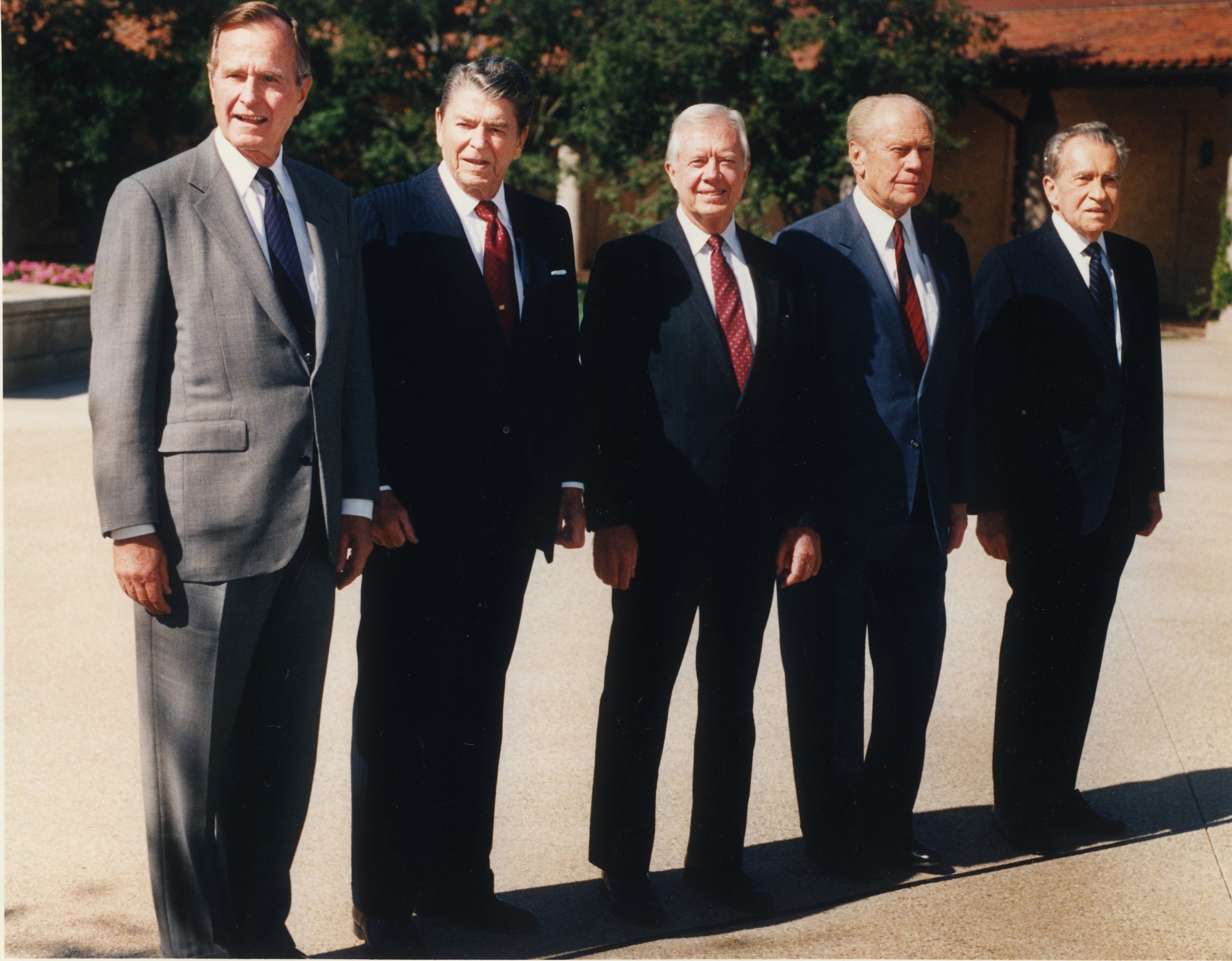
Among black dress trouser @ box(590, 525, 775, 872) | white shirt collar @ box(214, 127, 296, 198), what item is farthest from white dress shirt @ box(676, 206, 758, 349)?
white shirt collar @ box(214, 127, 296, 198)

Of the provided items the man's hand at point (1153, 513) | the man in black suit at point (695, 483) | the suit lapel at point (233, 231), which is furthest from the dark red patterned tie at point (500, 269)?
the man's hand at point (1153, 513)

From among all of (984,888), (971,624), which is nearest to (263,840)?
(984,888)

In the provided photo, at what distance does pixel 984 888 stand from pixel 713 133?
2.01 meters

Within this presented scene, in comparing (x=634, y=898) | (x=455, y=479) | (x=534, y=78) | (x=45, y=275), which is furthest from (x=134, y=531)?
(x=534, y=78)

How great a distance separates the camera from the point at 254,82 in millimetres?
2572

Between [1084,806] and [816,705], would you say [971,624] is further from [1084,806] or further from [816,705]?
[816,705]

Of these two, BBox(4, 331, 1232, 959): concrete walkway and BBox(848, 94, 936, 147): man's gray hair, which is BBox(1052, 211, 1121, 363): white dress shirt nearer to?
BBox(848, 94, 936, 147): man's gray hair

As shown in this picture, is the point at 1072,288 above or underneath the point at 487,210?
underneath

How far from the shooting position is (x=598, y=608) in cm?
611

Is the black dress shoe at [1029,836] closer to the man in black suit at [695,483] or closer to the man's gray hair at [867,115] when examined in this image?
the man in black suit at [695,483]

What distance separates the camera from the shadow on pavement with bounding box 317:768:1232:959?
3.06 metres

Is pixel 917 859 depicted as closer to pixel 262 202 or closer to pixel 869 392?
pixel 869 392

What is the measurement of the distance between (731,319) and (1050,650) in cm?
138

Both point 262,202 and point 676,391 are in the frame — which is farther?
point 676,391
